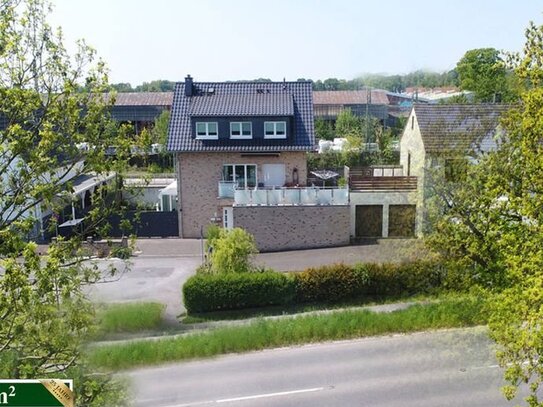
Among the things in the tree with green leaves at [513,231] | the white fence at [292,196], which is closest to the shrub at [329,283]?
the tree with green leaves at [513,231]

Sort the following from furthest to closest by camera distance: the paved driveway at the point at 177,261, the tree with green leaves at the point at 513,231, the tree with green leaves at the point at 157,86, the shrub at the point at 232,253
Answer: the tree with green leaves at the point at 157,86
the paved driveway at the point at 177,261
the shrub at the point at 232,253
the tree with green leaves at the point at 513,231

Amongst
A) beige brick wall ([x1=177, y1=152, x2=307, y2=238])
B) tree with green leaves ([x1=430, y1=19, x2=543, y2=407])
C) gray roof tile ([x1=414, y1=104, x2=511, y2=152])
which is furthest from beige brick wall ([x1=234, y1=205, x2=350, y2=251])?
tree with green leaves ([x1=430, y1=19, x2=543, y2=407])

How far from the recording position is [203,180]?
30797mm

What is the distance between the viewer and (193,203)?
101 feet

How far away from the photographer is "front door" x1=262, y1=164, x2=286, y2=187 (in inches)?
1219

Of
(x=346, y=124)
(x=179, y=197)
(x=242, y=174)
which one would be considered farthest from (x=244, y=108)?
(x=346, y=124)

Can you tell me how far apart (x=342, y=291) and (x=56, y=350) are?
15251 millimetres

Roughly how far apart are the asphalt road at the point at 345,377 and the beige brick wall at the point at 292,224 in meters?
10.4

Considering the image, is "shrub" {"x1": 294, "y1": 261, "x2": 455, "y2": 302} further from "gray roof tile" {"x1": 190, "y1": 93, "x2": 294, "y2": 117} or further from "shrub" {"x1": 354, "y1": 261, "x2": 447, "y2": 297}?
"gray roof tile" {"x1": 190, "y1": 93, "x2": 294, "y2": 117}

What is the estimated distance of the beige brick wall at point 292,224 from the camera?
2805cm

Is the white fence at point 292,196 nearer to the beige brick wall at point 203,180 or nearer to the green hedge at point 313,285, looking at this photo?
the beige brick wall at point 203,180

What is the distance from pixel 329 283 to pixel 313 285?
23.6 inches

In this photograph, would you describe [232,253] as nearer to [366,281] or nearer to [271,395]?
[366,281]

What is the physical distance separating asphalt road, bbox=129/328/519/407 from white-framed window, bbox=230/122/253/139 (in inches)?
624
